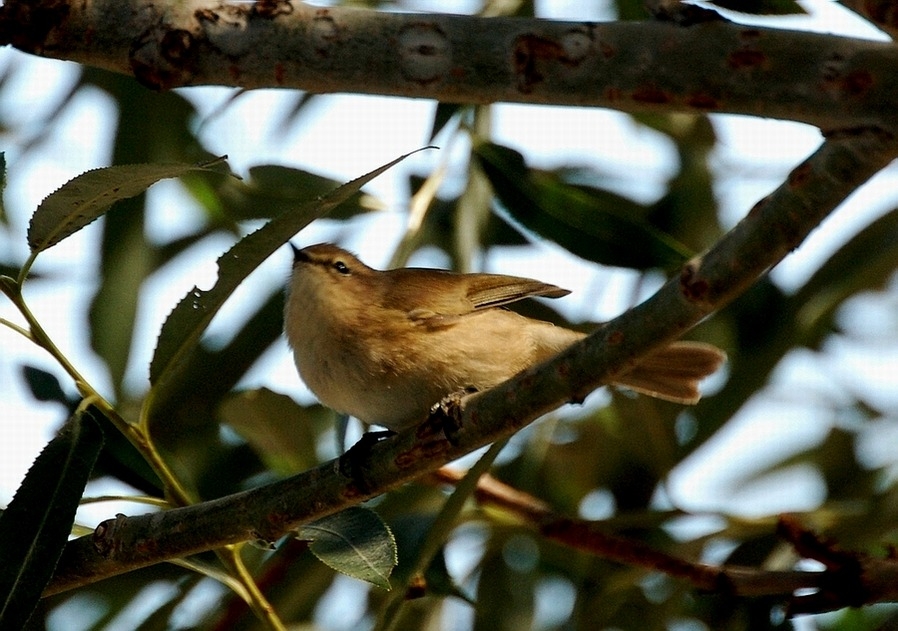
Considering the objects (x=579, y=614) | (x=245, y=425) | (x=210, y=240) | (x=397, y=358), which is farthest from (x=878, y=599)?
(x=210, y=240)

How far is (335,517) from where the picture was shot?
→ 7.49ft

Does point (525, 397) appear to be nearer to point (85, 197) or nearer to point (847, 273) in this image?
point (85, 197)

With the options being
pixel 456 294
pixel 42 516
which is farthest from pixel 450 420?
pixel 456 294

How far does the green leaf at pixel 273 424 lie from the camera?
9.46ft

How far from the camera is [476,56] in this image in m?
1.82

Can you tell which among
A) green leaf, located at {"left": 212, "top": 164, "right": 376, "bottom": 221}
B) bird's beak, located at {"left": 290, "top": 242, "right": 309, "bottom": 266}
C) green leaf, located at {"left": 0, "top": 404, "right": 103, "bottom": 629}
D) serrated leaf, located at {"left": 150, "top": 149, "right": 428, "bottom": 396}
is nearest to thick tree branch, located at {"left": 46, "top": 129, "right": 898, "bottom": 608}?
green leaf, located at {"left": 0, "top": 404, "right": 103, "bottom": 629}

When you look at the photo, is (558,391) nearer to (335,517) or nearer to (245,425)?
(335,517)

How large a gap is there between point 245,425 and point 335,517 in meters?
0.78

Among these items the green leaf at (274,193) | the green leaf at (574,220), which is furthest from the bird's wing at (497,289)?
the green leaf at (274,193)

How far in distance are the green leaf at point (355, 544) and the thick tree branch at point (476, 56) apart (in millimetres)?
852

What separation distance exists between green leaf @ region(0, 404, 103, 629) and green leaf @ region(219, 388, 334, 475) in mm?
770

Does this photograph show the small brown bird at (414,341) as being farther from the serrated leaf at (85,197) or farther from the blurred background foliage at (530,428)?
the serrated leaf at (85,197)

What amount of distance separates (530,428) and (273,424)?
1.10 m

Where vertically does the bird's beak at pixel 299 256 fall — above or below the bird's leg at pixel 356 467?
below
